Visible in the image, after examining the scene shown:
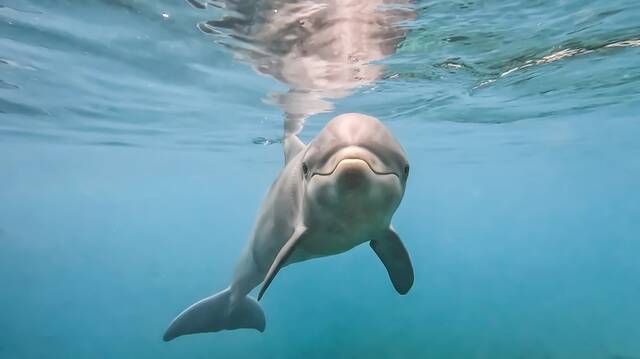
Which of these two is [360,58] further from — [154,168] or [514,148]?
[154,168]

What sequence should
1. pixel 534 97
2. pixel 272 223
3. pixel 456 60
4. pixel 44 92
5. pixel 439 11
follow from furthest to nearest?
pixel 534 97, pixel 44 92, pixel 456 60, pixel 439 11, pixel 272 223

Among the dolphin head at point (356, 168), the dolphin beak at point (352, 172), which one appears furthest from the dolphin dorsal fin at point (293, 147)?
the dolphin beak at point (352, 172)

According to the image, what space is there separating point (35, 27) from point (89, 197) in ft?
178

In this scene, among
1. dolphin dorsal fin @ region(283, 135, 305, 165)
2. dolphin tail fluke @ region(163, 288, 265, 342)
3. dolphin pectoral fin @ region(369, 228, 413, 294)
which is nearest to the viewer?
dolphin pectoral fin @ region(369, 228, 413, 294)

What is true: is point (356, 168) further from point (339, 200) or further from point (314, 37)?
point (314, 37)

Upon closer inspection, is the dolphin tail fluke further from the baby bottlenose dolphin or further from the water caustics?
the water caustics

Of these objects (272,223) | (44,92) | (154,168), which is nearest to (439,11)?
(272,223)

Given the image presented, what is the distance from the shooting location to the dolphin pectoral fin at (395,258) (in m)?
5.52

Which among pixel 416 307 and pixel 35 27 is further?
pixel 416 307

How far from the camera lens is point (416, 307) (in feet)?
108

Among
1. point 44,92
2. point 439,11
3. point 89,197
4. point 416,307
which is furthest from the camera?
point 89,197

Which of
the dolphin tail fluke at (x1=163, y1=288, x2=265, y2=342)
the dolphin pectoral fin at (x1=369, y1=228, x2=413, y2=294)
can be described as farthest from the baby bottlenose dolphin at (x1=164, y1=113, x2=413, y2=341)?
the dolphin tail fluke at (x1=163, y1=288, x2=265, y2=342)

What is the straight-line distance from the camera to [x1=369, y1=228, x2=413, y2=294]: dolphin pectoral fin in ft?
18.1

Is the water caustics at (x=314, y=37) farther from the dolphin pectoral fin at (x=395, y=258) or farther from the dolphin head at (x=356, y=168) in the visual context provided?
the dolphin head at (x=356, y=168)
